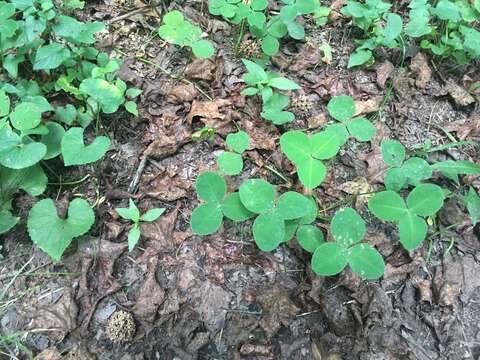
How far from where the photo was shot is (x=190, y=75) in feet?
8.70

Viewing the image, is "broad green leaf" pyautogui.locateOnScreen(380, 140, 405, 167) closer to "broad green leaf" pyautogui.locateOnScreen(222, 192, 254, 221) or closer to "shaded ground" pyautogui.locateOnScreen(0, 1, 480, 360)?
"shaded ground" pyautogui.locateOnScreen(0, 1, 480, 360)

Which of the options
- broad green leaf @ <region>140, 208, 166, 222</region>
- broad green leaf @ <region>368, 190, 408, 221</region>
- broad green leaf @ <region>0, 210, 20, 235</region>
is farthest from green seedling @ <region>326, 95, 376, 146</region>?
broad green leaf @ <region>0, 210, 20, 235</region>

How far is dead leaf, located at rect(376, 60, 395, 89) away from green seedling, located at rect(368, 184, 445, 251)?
1.02 meters

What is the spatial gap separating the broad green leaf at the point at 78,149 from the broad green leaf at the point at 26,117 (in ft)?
0.60

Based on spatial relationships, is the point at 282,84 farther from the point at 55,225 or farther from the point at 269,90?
the point at 55,225

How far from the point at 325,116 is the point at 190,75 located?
0.88m

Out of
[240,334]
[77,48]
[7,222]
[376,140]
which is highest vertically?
[77,48]

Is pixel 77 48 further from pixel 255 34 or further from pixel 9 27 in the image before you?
pixel 255 34

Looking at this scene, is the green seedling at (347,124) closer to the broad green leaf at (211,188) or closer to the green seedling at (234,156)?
the green seedling at (234,156)

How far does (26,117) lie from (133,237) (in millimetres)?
815

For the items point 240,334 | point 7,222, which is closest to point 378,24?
point 240,334

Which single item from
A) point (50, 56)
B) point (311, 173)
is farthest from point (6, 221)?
point (311, 173)

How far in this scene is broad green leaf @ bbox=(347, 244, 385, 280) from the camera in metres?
1.84

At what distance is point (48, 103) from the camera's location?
2.30m
